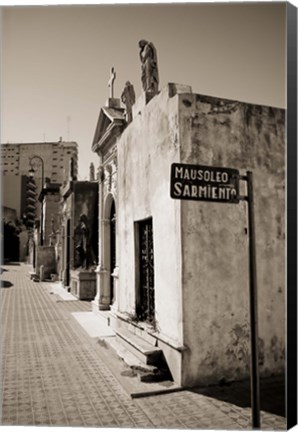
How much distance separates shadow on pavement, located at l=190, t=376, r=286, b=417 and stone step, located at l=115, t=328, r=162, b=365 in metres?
0.75

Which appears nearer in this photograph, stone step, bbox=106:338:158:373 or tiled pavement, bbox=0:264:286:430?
tiled pavement, bbox=0:264:286:430

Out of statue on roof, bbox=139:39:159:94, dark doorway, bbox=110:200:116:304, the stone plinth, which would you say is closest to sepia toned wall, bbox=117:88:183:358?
statue on roof, bbox=139:39:159:94

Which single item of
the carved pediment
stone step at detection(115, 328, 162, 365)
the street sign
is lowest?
stone step at detection(115, 328, 162, 365)

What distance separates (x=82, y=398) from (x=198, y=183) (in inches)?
125

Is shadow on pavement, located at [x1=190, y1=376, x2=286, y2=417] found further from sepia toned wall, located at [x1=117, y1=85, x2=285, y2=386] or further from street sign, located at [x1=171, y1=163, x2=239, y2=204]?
street sign, located at [x1=171, y1=163, x2=239, y2=204]

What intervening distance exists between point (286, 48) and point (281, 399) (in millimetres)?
3860

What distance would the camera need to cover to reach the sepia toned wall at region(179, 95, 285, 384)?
16.5 feet

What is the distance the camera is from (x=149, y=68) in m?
6.33

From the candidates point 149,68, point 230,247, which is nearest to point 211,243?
point 230,247

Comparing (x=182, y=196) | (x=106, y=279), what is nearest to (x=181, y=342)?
(x=182, y=196)

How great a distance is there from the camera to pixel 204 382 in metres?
4.92

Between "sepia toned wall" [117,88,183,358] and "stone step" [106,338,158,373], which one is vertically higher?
"sepia toned wall" [117,88,183,358]

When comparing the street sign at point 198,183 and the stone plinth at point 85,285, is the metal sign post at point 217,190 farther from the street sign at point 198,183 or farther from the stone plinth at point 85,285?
the stone plinth at point 85,285

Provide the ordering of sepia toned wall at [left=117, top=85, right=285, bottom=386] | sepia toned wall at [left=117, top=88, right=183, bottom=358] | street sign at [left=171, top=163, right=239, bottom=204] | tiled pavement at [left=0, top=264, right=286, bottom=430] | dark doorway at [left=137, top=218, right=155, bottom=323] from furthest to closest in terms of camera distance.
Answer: dark doorway at [left=137, top=218, right=155, bottom=323] < sepia toned wall at [left=117, top=88, right=183, bottom=358] < sepia toned wall at [left=117, top=85, right=285, bottom=386] < tiled pavement at [left=0, top=264, right=286, bottom=430] < street sign at [left=171, top=163, right=239, bottom=204]
